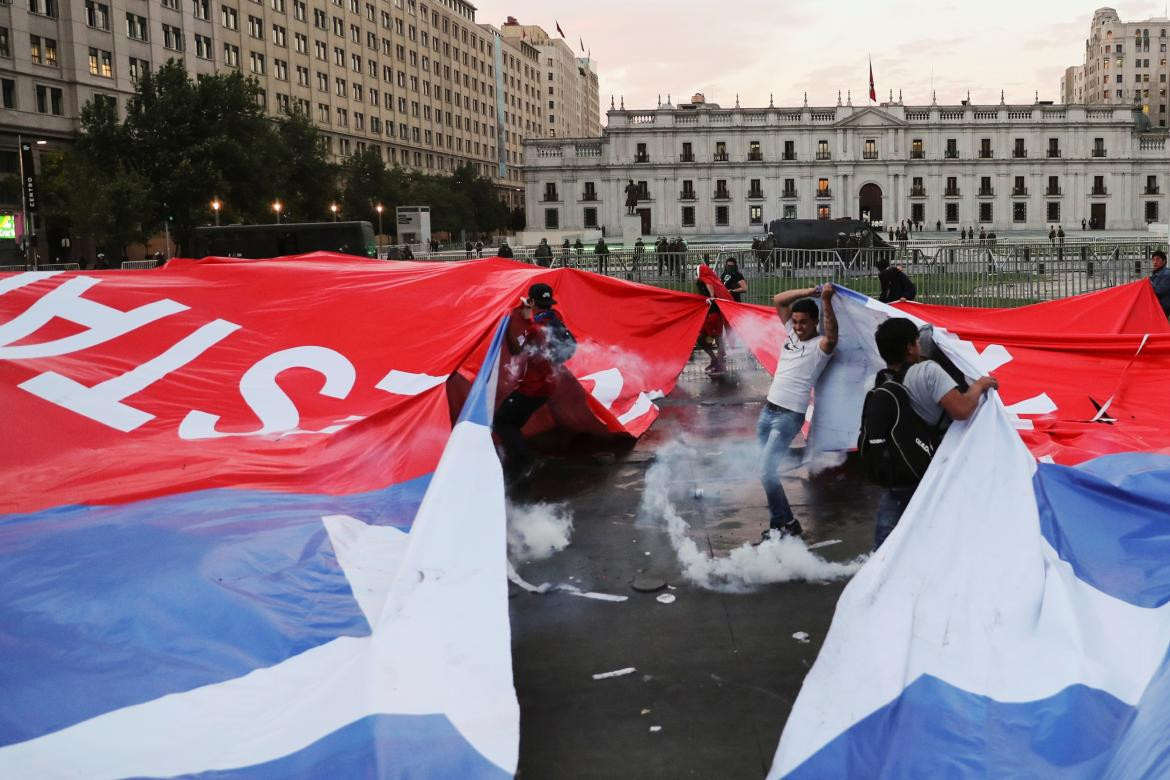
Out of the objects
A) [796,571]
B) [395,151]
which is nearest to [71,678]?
[796,571]

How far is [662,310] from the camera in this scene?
35.3 feet

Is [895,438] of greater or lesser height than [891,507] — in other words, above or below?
above

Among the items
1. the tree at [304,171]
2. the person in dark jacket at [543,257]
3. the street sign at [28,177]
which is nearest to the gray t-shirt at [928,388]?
the person in dark jacket at [543,257]

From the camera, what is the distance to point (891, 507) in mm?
5332

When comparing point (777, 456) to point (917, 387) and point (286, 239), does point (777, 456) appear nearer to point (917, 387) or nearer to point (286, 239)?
point (917, 387)

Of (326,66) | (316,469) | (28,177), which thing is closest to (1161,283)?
(316,469)

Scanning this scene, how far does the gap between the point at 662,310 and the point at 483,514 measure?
Answer: 257 inches

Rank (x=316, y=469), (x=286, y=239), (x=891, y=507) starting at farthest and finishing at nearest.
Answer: (x=286, y=239) < (x=316, y=469) < (x=891, y=507)

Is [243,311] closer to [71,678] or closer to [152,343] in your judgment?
[152,343]

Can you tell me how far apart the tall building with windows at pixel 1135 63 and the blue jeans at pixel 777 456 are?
7217 inches

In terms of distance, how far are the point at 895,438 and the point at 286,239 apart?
35170mm

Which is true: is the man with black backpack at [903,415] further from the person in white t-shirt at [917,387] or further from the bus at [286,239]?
the bus at [286,239]

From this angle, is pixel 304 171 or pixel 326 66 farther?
pixel 326 66

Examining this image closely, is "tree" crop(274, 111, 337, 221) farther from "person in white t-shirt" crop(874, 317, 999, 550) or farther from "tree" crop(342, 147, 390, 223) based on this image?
"person in white t-shirt" crop(874, 317, 999, 550)
